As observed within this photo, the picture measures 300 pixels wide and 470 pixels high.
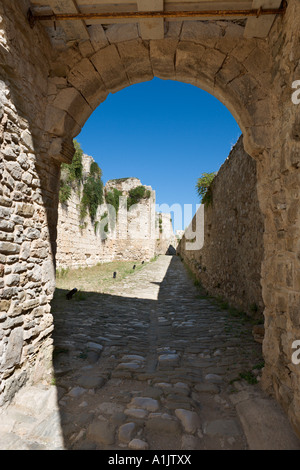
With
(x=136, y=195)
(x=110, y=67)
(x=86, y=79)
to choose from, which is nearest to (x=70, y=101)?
(x=86, y=79)

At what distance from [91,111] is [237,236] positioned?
13.1 feet

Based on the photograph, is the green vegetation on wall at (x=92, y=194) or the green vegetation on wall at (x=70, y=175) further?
the green vegetation on wall at (x=92, y=194)

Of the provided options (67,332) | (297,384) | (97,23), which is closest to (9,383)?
(67,332)

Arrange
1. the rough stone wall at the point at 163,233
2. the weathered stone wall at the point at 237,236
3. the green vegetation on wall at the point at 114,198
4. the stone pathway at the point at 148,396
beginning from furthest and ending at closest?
the rough stone wall at the point at 163,233 → the green vegetation on wall at the point at 114,198 → the weathered stone wall at the point at 237,236 → the stone pathway at the point at 148,396

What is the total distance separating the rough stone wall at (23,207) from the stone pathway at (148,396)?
0.36m

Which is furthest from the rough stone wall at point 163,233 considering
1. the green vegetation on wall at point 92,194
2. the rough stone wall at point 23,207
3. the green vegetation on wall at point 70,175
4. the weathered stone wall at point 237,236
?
the rough stone wall at point 23,207

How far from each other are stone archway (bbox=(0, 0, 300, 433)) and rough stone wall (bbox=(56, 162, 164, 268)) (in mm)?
7913

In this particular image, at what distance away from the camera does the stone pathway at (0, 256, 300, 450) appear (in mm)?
1999

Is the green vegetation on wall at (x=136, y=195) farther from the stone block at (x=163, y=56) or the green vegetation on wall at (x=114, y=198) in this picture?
the stone block at (x=163, y=56)

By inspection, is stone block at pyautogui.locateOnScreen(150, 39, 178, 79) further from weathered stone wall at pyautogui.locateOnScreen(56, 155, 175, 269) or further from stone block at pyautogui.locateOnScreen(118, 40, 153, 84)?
weathered stone wall at pyautogui.locateOnScreen(56, 155, 175, 269)

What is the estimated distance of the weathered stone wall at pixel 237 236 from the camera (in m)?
4.86

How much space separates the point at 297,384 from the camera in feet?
6.64

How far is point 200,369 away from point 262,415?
1.04 meters

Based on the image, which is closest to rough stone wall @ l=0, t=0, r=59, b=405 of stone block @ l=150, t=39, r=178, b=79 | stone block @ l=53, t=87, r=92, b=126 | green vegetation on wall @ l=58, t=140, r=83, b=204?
stone block @ l=53, t=87, r=92, b=126
